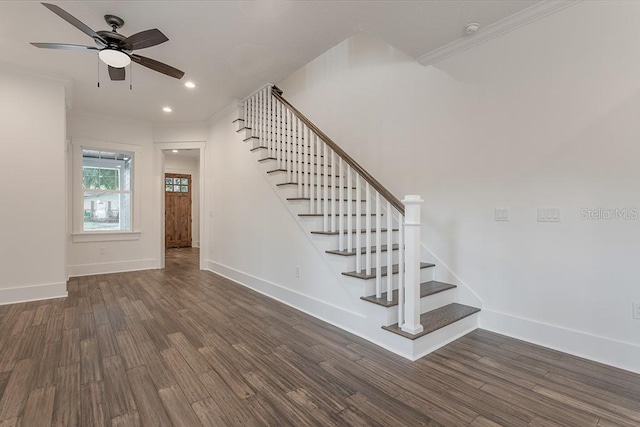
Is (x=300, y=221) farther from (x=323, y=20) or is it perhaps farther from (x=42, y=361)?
(x=42, y=361)

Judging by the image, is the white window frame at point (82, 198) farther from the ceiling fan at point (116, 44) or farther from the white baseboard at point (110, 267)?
the ceiling fan at point (116, 44)

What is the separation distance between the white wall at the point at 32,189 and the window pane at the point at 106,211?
1.67 meters

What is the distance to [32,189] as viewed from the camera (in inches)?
153

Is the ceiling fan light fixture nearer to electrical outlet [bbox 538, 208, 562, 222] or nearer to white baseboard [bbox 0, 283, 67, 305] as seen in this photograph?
white baseboard [bbox 0, 283, 67, 305]

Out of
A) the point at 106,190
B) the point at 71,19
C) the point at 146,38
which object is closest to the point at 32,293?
the point at 106,190

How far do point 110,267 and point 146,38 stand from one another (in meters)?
4.65

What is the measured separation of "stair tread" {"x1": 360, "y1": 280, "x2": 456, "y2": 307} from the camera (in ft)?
8.35

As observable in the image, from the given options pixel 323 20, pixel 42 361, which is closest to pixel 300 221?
pixel 323 20

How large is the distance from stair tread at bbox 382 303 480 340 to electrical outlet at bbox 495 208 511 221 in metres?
0.88

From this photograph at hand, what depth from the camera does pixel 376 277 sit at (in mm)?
2701

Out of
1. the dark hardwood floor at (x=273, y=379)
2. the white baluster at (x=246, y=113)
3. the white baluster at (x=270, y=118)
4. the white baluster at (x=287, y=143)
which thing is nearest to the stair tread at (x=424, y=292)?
the dark hardwood floor at (x=273, y=379)

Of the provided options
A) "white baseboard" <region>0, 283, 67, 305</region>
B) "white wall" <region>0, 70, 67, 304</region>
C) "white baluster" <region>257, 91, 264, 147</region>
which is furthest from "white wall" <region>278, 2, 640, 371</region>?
"white baseboard" <region>0, 283, 67, 305</region>

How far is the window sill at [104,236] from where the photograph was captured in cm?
536

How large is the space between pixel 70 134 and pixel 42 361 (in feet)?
14.5
